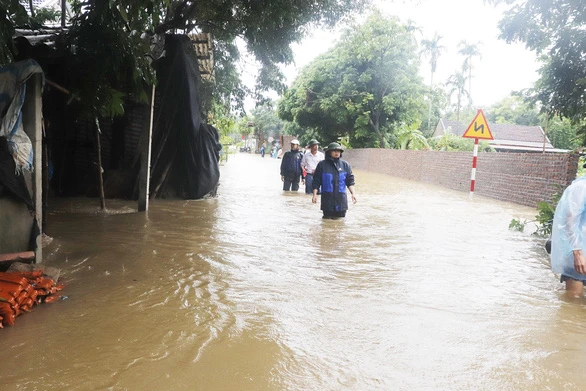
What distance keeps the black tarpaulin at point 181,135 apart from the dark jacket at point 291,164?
345cm

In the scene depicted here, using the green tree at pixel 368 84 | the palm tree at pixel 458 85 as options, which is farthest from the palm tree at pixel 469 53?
the green tree at pixel 368 84

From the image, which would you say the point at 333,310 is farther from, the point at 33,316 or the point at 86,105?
the point at 86,105

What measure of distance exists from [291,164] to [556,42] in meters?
7.63

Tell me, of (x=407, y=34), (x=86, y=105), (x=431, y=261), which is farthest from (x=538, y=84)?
(x=407, y=34)

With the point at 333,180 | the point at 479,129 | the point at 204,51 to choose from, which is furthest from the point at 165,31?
the point at 479,129

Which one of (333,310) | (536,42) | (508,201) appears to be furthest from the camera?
(508,201)

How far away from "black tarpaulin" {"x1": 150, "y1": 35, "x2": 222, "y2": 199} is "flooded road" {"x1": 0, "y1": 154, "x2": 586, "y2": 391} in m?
2.92

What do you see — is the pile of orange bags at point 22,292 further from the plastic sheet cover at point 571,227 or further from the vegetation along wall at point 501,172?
the vegetation along wall at point 501,172

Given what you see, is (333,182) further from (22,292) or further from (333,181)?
(22,292)

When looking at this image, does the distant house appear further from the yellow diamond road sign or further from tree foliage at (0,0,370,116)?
tree foliage at (0,0,370,116)

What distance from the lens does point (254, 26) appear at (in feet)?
31.4

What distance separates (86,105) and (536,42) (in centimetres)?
791

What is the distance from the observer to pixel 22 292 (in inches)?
149

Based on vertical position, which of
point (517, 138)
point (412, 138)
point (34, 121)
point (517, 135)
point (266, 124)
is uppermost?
point (266, 124)
